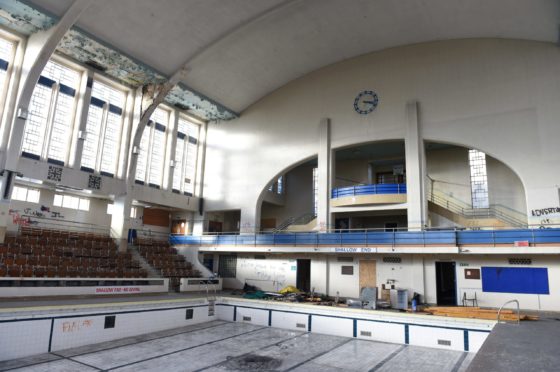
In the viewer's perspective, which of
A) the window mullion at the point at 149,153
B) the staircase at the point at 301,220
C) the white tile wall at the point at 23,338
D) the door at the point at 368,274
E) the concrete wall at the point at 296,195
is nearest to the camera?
the white tile wall at the point at 23,338

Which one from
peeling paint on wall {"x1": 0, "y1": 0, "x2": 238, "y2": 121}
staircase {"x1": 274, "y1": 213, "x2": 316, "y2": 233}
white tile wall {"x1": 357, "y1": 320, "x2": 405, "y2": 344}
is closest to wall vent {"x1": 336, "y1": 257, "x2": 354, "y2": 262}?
staircase {"x1": 274, "y1": 213, "x2": 316, "y2": 233}

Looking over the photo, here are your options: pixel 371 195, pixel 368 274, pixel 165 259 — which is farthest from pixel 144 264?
pixel 371 195

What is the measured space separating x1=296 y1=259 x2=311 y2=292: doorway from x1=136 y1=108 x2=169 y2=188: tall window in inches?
396

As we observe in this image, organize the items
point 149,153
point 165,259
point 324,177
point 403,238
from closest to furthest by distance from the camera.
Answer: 1. point 403,238
2. point 324,177
3. point 165,259
4. point 149,153

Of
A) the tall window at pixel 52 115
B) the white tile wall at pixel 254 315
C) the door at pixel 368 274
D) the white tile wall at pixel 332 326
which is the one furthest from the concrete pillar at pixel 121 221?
the door at pixel 368 274

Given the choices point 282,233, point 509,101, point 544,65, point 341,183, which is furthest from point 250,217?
point 544,65

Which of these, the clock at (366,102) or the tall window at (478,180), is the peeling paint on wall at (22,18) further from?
the tall window at (478,180)

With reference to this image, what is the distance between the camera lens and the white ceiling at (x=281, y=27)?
16.6 meters

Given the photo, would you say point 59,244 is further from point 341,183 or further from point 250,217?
point 341,183

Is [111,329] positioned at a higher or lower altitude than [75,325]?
lower

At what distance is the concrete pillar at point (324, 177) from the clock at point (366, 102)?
1866 mm

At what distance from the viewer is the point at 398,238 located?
1745 cm

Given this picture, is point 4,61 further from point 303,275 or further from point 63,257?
point 303,275

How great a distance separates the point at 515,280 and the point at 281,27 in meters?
15.8
